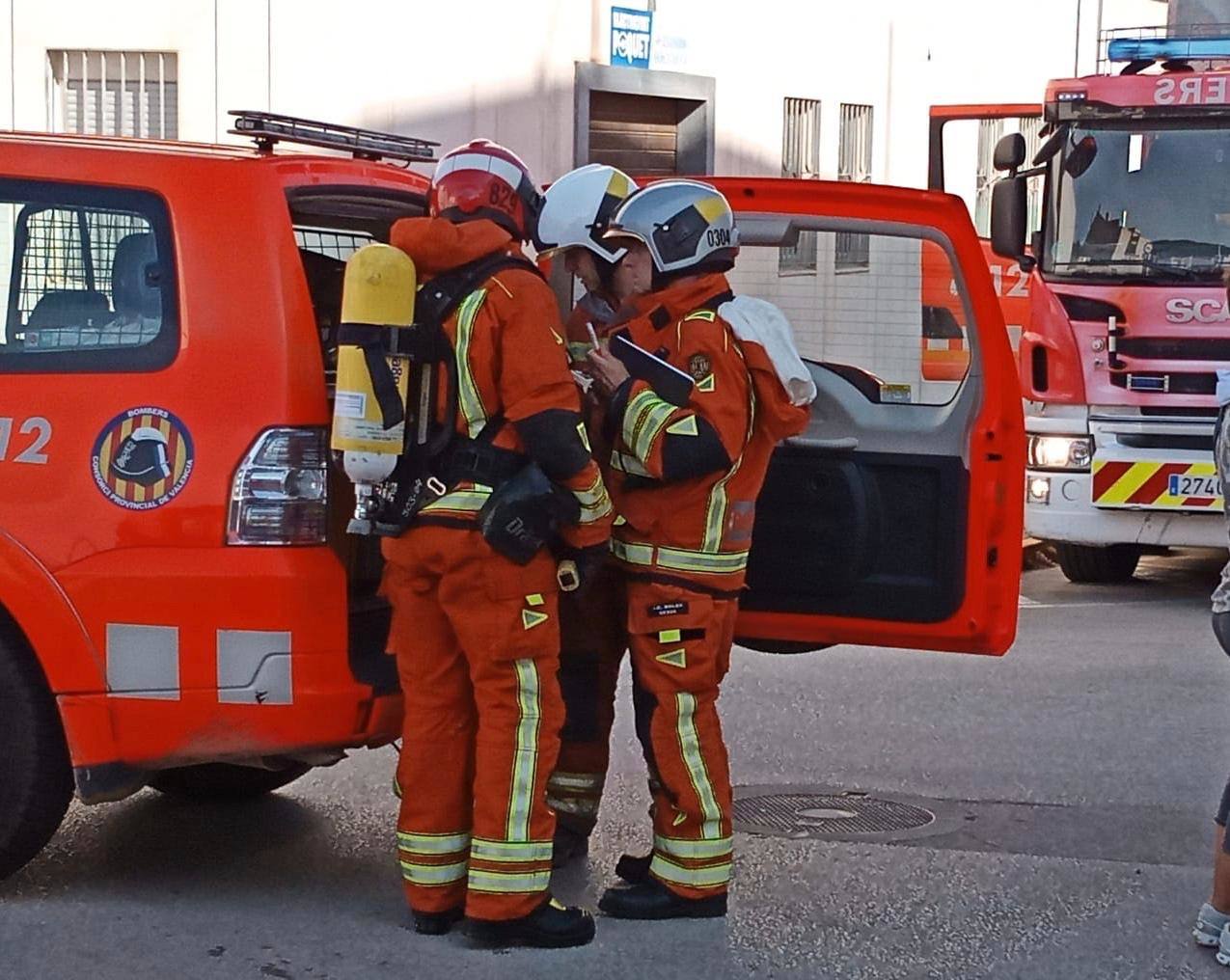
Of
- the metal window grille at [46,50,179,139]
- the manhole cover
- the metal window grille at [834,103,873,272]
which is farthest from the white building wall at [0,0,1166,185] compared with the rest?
the manhole cover

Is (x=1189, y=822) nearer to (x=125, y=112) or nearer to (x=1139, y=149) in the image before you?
(x=1139, y=149)

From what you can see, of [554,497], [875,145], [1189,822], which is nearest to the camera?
[554,497]

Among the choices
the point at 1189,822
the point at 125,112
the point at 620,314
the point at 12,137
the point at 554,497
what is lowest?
the point at 1189,822

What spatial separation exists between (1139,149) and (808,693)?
13.0 ft

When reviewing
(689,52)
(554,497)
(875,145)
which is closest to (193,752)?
(554,497)

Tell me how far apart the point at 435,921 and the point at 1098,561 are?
7.11 metres

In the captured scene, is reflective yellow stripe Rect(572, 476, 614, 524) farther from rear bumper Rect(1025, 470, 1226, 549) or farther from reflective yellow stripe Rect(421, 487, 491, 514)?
rear bumper Rect(1025, 470, 1226, 549)

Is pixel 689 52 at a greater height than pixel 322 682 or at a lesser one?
greater

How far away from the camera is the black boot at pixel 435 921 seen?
4.73 meters

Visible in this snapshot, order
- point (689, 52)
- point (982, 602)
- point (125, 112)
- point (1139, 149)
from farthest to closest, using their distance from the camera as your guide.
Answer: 1. point (689, 52)
2. point (125, 112)
3. point (1139, 149)
4. point (982, 602)

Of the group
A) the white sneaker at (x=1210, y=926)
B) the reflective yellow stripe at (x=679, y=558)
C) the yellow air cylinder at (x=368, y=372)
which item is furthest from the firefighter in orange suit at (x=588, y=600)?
the white sneaker at (x=1210, y=926)

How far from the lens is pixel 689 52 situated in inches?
699

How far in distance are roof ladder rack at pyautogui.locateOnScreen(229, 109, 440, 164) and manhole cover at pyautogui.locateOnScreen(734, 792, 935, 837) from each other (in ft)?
6.88

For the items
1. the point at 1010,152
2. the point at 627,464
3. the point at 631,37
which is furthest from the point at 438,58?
the point at 627,464
